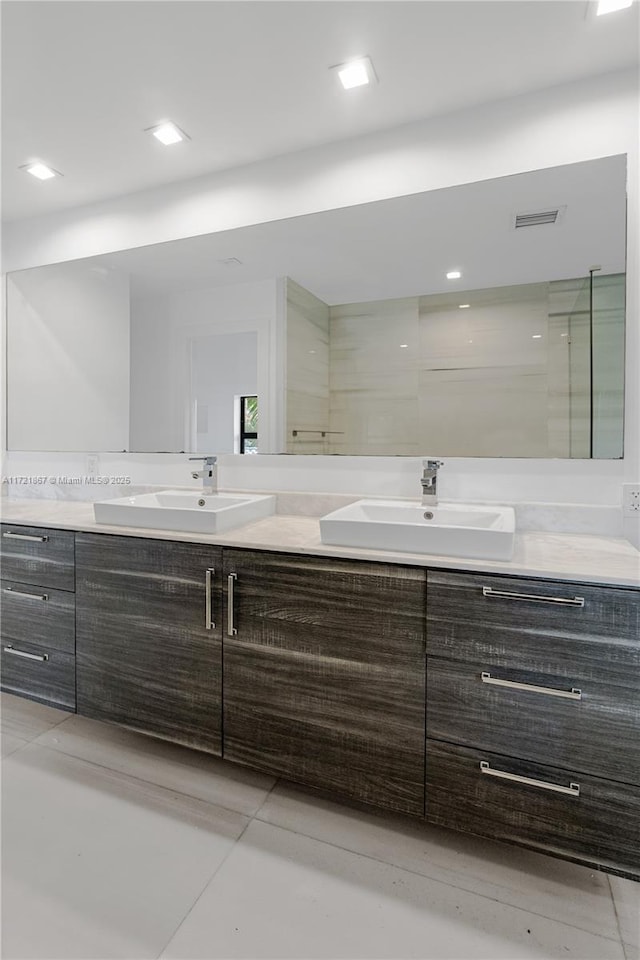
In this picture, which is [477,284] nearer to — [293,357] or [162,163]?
[293,357]

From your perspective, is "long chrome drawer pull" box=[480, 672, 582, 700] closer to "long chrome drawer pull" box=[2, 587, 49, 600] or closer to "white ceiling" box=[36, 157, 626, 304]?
"white ceiling" box=[36, 157, 626, 304]

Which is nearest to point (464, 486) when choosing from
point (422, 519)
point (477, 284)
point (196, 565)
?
point (422, 519)

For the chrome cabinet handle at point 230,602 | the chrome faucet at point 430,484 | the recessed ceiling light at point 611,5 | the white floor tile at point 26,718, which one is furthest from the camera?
the white floor tile at point 26,718

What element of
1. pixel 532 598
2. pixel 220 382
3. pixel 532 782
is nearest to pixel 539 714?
pixel 532 782

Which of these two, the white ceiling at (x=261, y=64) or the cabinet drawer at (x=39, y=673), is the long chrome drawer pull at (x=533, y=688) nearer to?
the cabinet drawer at (x=39, y=673)

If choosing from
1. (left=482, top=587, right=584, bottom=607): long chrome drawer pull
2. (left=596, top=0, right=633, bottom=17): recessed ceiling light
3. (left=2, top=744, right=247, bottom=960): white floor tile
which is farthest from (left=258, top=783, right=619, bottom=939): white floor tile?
(left=596, top=0, right=633, bottom=17): recessed ceiling light

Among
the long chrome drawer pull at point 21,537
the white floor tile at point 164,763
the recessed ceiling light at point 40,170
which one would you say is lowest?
the white floor tile at point 164,763

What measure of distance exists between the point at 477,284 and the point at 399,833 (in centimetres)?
184

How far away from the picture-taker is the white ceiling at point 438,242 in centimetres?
168

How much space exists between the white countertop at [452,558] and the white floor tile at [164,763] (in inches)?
33.4

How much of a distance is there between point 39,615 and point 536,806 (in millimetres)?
1808

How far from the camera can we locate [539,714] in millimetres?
1232

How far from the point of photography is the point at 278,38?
1.51 m

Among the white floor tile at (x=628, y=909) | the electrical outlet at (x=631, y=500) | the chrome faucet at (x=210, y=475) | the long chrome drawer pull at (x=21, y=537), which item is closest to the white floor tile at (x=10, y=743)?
the long chrome drawer pull at (x=21, y=537)
